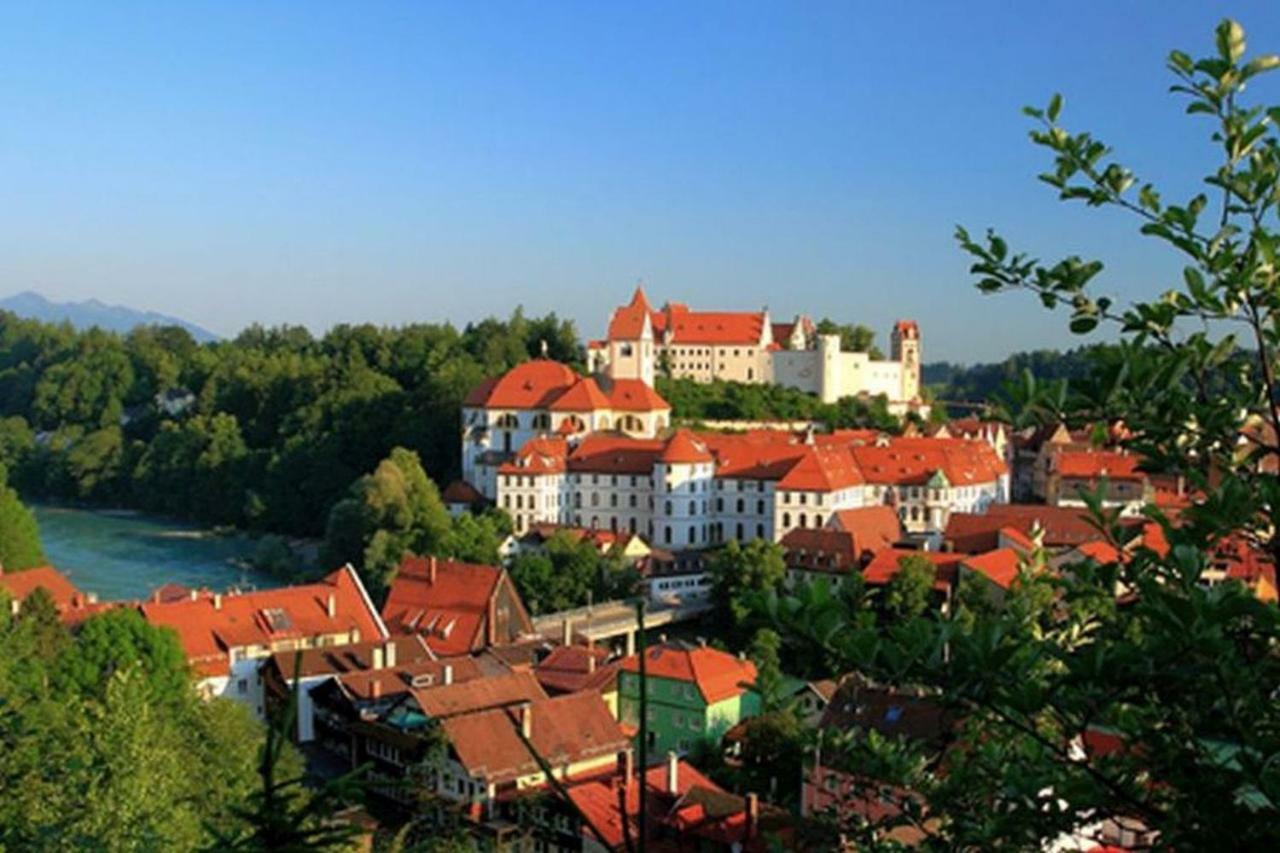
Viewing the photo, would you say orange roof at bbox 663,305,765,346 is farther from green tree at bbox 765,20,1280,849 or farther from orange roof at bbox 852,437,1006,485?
green tree at bbox 765,20,1280,849

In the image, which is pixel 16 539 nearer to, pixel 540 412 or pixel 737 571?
pixel 737 571

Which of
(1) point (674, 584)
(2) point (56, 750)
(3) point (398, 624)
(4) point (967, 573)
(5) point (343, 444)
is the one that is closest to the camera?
(2) point (56, 750)

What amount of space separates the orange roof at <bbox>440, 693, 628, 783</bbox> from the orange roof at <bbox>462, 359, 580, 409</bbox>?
23148mm

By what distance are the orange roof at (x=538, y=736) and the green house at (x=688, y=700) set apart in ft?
7.93

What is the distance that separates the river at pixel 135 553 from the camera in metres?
33.0

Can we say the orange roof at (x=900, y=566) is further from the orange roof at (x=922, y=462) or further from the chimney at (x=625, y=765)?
the chimney at (x=625, y=765)

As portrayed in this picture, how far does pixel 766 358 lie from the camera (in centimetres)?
4972

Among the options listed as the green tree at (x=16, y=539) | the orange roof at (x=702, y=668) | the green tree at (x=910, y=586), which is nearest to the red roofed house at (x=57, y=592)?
the green tree at (x=16, y=539)

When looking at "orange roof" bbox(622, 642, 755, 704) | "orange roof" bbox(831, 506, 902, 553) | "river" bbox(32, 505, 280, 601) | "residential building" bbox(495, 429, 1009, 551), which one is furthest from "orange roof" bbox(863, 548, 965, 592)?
"river" bbox(32, 505, 280, 601)

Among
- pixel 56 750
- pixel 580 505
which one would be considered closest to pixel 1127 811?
pixel 56 750

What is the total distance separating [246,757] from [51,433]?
52325 millimetres

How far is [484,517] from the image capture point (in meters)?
33.2

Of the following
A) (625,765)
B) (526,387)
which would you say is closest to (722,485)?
(526,387)

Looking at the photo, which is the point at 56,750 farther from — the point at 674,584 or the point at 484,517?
the point at 484,517
